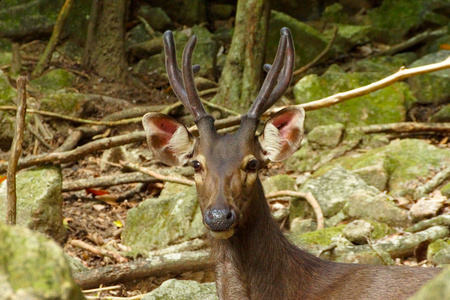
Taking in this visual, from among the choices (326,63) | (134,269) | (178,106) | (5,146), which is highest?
(326,63)

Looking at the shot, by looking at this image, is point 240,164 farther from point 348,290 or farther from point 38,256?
point 38,256

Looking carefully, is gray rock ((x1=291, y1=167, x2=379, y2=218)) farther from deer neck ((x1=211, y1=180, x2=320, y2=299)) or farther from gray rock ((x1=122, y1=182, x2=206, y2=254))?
deer neck ((x1=211, y1=180, x2=320, y2=299))

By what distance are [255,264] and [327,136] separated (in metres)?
4.77

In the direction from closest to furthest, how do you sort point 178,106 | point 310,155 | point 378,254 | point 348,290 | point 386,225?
1. point 348,290
2. point 378,254
3. point 386,225
4. point 310,155
5. point 178,106

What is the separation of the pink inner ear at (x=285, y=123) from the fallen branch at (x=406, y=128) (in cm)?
476

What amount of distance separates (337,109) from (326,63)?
7.77ft

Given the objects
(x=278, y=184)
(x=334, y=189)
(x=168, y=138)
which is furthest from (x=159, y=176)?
(x=168, y=138)

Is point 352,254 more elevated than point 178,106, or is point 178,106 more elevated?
point 178,106

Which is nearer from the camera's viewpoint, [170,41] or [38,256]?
[38,256]

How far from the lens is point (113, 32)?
1081cm

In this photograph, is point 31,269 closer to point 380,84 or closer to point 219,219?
point 219,219

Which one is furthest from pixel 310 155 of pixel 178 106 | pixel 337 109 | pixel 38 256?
pixel 38 256

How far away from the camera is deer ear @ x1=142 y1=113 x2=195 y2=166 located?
A: 179 inches

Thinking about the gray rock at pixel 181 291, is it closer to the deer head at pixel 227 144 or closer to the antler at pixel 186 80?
the deer head at pixel 227 144
